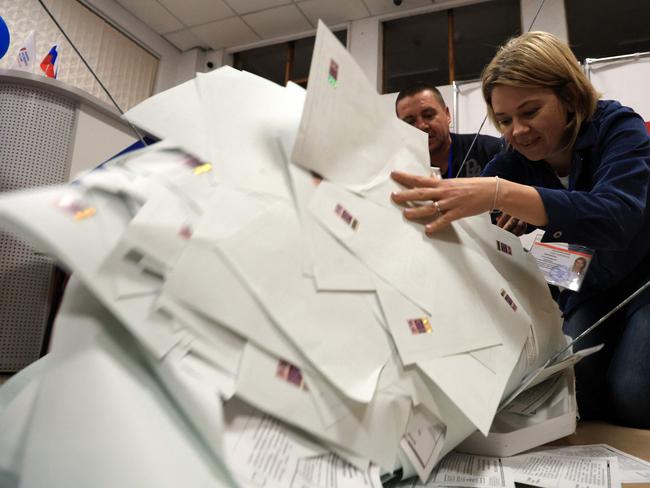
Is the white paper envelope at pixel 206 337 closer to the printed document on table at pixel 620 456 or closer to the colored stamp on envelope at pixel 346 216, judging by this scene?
the colored stamp on envelope at pixel 346 216

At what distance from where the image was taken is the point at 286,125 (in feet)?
1.67

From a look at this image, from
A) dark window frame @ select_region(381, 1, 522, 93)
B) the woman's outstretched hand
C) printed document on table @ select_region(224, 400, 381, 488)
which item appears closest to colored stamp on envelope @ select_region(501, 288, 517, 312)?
the woman's outstretched hand

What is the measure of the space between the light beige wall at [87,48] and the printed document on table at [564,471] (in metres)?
3.12

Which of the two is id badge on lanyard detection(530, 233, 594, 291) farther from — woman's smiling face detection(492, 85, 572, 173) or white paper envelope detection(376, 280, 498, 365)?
white paper envelope detection(376, 280, 498, 365)

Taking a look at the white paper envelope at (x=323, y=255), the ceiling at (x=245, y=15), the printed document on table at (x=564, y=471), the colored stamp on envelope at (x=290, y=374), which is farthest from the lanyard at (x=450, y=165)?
the ceiling at (x=245, y=15)

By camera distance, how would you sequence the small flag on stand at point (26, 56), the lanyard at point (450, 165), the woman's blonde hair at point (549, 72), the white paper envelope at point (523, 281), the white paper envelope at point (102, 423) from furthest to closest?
the lanyard at point (450, 165), the small flag on stand at point (26, 56), the woman's blonde hair at point (549, 72), the white paper envelope at point (523, 281), the white paper envelope at point (102, 423)

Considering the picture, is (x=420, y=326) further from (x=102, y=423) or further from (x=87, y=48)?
(x=87, y=48)

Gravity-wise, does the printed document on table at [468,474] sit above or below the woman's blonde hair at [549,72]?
below

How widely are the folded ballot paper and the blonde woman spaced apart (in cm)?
12

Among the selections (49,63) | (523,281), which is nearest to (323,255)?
(523,281)

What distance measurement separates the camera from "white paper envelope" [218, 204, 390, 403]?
0.39 metres

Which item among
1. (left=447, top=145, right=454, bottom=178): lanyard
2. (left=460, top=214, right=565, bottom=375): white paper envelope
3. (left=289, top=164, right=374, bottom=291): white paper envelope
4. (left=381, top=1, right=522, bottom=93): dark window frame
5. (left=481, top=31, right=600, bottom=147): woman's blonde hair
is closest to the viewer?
(left=289, top=164, right=374, bottom=291): white paper envelope

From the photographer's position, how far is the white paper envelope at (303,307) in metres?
0.39

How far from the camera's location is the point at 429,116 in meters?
1.76
